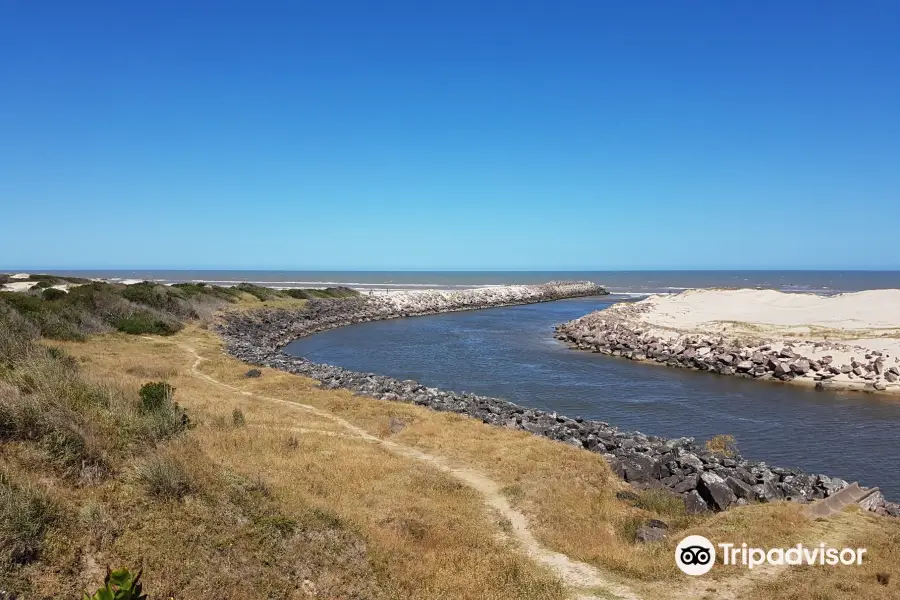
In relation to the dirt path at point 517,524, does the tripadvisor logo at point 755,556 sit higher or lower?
higher

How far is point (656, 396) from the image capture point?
25.0 m

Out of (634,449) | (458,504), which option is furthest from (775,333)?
(458,504)

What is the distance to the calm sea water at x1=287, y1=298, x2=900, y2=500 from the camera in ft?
57.2

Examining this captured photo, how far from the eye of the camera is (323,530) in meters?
7.76

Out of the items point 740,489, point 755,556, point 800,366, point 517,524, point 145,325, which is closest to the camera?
point 755,556

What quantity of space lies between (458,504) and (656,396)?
17188 mm

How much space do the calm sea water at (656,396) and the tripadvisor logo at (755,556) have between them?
8.54 m

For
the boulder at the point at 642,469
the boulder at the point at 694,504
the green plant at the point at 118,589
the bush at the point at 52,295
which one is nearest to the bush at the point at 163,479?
the green plant at the point at 118,589

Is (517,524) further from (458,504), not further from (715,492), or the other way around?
(715,492)

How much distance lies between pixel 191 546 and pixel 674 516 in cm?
896

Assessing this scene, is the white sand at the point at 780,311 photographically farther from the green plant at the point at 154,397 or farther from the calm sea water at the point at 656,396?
the green plant at the point at 154,397

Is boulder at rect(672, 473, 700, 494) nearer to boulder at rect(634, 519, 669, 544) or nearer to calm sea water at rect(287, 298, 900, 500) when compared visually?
boulder at rect(634, 519, 669, 544)

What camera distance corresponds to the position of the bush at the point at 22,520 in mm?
5602

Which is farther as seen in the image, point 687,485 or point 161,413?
point 687,485
